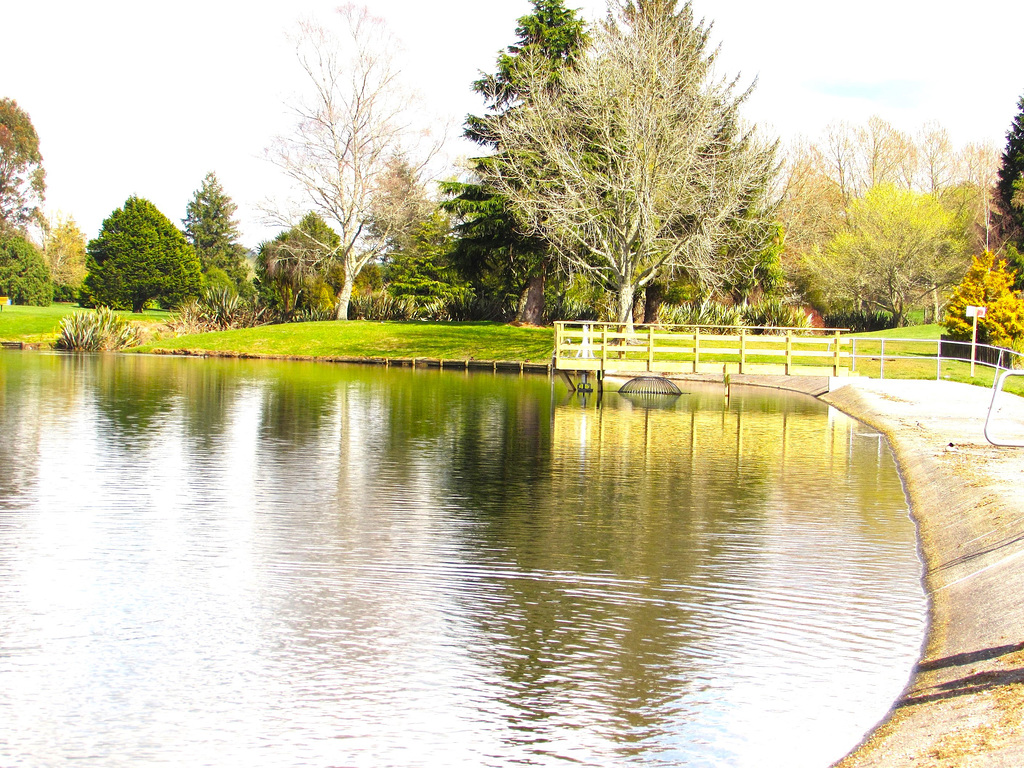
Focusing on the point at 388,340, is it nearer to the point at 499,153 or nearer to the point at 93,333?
the point at 499,153

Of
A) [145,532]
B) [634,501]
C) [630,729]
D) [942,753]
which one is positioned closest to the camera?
[942,753]

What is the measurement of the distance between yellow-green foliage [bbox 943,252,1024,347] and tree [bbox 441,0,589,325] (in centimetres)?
1778

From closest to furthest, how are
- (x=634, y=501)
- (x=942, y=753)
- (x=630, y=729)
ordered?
(x=942, y=753)
(x=630, y=729)
(x=634, y=501)

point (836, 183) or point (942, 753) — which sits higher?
point (836, 183)

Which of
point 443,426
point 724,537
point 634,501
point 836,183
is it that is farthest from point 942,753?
point 836,183

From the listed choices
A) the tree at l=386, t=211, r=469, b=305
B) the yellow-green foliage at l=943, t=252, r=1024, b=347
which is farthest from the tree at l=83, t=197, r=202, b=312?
the yellow-green foliage at l=943, t=252, r=1024, b=347

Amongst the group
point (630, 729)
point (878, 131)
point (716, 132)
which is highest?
point (878, 131)

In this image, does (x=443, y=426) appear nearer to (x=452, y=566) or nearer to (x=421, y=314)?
(x=452, y=566)

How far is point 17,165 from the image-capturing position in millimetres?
83875

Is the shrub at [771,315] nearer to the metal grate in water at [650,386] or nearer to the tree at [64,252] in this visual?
the metal grate in water at [650,386]

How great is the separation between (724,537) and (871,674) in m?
4.34

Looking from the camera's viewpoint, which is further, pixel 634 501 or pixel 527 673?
pixel 634 501

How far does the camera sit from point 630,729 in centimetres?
694

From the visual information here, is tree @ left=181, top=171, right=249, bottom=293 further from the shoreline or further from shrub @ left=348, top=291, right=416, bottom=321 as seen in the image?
the shoreline
